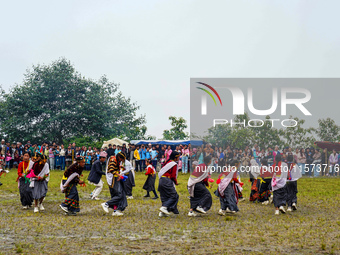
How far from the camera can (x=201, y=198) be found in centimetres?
1294

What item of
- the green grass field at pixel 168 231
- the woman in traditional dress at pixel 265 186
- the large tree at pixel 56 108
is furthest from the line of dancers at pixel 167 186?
the large tree at pixel 56 108

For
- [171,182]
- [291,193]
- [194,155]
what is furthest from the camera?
[194,155]

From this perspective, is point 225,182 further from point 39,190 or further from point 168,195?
point 39,190

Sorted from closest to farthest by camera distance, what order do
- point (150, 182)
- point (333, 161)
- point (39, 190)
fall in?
point (39, 190) < point (150, 182) < point (333, 161)

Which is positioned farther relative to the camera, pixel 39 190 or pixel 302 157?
pixel 302 157

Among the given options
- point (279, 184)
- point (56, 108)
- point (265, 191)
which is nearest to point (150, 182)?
point (265, 191)

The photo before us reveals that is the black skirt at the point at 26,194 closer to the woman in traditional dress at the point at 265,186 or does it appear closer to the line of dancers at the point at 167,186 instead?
the line of dancers at the point at 167,186

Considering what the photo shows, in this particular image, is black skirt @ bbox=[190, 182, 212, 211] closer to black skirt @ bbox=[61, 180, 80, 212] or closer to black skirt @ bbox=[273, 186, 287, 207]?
black skirt @ bbox=[273, 186, 287, 207]

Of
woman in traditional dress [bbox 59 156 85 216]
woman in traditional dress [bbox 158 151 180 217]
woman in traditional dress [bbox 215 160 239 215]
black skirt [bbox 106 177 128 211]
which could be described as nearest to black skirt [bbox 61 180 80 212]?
woman in traditional dress [bbox 59 156 85 216]

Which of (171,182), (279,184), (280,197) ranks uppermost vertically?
(171,182)

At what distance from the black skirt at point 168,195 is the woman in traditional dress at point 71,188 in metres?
2.33

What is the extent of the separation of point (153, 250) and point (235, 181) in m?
5.82

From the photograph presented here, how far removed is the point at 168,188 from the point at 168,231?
8.14 feet

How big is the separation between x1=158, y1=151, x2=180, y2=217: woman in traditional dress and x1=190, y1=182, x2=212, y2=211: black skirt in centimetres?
53
